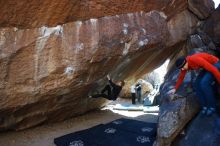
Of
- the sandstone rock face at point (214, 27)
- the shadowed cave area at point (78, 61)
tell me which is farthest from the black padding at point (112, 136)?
the sandstone rock face at point (214, 27)

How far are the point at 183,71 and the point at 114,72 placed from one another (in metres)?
2.08

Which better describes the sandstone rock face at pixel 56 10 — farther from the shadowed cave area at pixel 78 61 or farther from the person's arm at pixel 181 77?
the person's arm at pixel 181 77

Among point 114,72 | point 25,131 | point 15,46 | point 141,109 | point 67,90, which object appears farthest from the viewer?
point 141,109

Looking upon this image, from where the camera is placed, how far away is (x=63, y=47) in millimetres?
5820

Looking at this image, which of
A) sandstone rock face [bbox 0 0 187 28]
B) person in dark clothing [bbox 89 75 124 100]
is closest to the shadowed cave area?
sandstone rock face [bbox 0 0 187 28]

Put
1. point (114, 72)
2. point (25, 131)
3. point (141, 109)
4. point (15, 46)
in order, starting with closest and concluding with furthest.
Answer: point (15, 46) → point (25, 131) → point (114, 72) → point (141, 109)

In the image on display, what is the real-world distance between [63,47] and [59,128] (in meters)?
2.18

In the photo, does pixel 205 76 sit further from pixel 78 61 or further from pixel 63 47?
pixel 63 47

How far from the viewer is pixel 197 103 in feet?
18.9

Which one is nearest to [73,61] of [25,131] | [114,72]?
[114,72]

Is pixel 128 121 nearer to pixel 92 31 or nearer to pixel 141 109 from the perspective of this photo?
pixel 141 109

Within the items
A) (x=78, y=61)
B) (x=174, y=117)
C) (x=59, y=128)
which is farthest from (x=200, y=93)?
(x=59, y=128)

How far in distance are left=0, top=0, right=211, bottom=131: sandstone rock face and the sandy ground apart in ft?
0.65

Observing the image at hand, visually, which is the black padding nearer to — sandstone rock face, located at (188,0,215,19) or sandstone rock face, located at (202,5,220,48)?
sandstone rock face, located at (202,5,220,48)
